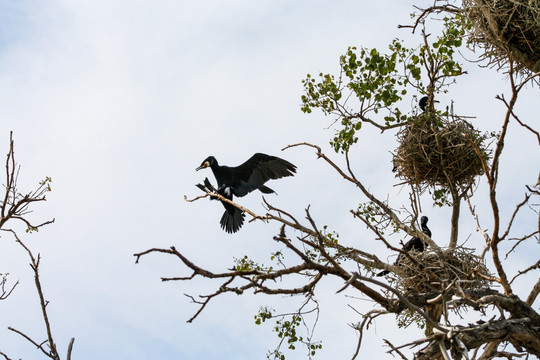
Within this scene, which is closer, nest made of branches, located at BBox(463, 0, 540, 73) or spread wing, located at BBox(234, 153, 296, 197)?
nest made of branches, located at BBox(463, 0, 540, 73)

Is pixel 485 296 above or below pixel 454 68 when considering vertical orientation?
below

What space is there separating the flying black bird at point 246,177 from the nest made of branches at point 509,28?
9.93ft

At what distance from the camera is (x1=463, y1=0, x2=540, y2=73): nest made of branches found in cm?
580

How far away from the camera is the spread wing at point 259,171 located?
871cm

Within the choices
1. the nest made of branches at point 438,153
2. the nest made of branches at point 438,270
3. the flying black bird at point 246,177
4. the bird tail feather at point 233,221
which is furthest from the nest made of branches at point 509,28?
the bird tail feather at point 233,221

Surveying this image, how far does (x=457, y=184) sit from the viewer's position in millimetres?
6711

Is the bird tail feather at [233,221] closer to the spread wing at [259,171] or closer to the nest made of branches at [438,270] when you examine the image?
the spread wing at [259,171]

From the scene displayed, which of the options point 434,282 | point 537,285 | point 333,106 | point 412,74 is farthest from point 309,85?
point 537,285

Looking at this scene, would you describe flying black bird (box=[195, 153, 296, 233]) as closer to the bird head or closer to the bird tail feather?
the bird tail feather

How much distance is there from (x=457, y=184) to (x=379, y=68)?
1423 mm

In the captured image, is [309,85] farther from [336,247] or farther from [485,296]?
[485,296]

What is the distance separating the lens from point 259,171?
881 cm

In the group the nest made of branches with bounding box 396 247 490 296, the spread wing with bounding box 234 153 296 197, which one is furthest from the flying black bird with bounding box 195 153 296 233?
the nest made of branches with bounding box 396 247 490 296

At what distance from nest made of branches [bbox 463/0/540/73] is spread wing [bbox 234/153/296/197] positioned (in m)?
3.11
